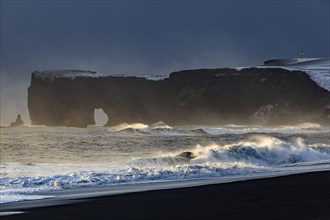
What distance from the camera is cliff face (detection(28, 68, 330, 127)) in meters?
91.5

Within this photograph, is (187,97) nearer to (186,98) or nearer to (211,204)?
(186,98)

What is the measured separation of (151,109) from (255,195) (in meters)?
97.3

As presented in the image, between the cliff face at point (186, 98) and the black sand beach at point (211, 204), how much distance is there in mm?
67630

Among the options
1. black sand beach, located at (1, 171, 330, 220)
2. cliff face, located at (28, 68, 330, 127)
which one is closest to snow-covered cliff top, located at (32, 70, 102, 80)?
cliff face, located at (28, 68, 330, 127)

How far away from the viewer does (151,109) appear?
362ft

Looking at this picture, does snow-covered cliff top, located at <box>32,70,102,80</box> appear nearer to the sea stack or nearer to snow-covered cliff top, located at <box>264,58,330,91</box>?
the sea stack

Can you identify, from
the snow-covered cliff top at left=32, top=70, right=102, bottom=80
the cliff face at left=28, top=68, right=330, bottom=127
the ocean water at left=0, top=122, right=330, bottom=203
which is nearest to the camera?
the ocean water at left=0, top=122, right=330, bottom=203

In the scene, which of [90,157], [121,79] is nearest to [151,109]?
[121,79]

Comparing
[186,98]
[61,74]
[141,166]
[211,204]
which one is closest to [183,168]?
[141,166]

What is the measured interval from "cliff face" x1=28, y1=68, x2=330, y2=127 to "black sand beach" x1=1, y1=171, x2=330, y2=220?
67.6 metres

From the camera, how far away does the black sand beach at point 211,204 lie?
1036 centimetres

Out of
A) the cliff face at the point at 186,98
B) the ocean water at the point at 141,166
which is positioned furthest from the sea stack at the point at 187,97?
the ocean water at the point at 141,166

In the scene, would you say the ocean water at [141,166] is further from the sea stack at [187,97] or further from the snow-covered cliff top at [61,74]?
the snow-covered cliff top at [61,74]

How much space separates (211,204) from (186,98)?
9334cm
